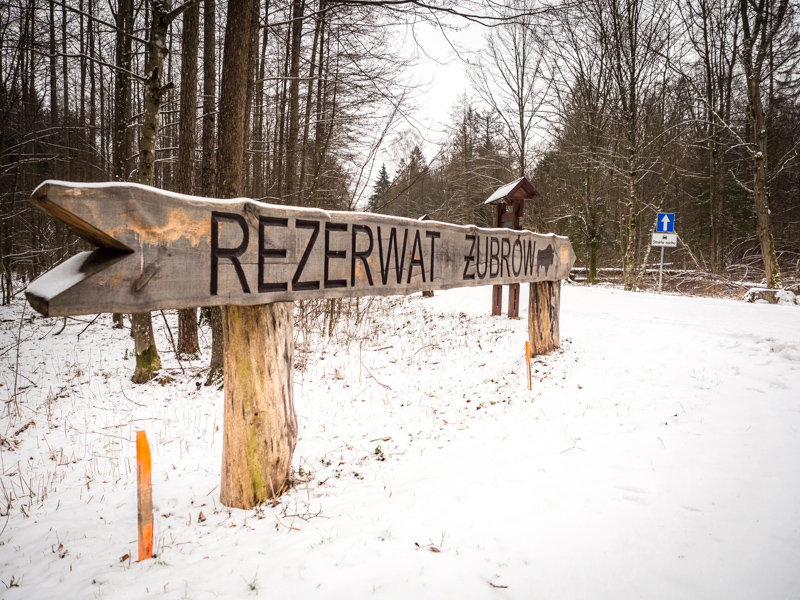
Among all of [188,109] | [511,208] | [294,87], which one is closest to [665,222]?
[511,208]

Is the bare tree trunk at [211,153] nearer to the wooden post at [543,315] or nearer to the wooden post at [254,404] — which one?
the wooden post at [254,404]

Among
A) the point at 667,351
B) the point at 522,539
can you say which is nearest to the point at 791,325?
the point at 667,351

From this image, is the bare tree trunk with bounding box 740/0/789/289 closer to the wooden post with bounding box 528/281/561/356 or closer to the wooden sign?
the wooden post with bounding box 528/281/561/356

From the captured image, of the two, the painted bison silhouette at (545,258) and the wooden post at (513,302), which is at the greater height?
the painted bison silhouette at (545,258)

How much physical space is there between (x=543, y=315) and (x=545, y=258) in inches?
32.9

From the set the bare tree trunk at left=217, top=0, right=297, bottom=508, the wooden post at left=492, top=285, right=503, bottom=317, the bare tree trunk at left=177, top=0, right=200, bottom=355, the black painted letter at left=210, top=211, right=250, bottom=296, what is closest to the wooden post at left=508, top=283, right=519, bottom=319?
the wooden post at left=492, top=285, right=503, bottom=317

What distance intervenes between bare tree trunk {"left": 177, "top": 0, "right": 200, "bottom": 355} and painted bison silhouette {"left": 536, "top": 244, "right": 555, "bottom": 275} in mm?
5047

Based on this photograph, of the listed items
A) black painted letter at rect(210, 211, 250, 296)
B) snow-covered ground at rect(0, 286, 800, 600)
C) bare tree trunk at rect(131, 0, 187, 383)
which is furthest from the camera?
bare tree trunk at rect(131, 0, 187, 383)

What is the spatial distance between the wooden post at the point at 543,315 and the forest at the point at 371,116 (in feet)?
8.69

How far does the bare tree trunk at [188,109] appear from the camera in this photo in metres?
5.48

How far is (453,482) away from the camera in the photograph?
2.50 meters

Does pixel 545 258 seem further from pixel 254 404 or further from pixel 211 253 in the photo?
pixel 211 253

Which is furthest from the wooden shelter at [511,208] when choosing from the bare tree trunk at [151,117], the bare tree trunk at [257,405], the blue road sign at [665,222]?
the bare tree trunk at [257,405]

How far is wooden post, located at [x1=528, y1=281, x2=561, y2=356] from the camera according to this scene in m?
5.27
